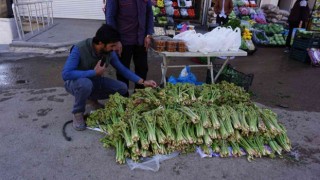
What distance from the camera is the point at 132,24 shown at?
410 centimetres

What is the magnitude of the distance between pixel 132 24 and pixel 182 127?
1.87 meters

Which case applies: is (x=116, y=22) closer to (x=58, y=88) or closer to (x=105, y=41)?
(x=105, y=41)

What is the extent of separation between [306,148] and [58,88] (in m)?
4.21

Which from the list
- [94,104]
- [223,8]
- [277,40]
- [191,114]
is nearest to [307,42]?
[277,40]

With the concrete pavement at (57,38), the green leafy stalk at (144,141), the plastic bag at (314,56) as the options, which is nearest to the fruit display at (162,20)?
the concrete pavement at (57,38)

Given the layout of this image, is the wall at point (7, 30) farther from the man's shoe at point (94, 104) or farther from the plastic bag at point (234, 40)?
the plastic bag at point (234, 40)

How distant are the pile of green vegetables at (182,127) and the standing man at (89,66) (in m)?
0.27

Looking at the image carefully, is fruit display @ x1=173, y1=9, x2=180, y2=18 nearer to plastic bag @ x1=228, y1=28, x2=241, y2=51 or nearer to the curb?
the curb

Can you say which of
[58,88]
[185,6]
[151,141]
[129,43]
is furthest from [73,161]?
[185,6]

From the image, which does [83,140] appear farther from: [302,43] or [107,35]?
[302,43]

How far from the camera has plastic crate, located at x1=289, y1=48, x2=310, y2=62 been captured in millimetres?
7905

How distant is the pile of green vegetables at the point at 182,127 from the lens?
3.03 metres

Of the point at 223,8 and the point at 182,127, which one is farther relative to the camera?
the point at 223,8

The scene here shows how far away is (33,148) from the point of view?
3188 millimetres
